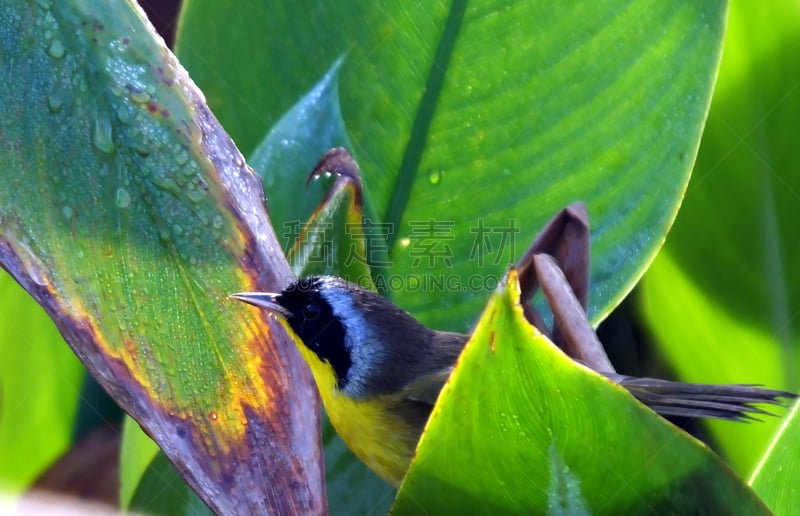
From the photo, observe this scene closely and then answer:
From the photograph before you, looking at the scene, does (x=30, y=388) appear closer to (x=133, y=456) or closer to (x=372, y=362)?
(x=133, y=456)

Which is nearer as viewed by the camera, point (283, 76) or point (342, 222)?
point (342, 222)

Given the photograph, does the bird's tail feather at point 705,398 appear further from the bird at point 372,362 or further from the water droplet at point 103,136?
the water droplet at point 103,136

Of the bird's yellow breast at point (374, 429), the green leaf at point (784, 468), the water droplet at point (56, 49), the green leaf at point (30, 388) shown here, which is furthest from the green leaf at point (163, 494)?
the green leaf at point (784, 468)

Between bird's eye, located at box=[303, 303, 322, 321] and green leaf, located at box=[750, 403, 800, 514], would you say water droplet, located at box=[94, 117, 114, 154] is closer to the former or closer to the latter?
bird's eye, located at box=[303, 303, 322, 321]

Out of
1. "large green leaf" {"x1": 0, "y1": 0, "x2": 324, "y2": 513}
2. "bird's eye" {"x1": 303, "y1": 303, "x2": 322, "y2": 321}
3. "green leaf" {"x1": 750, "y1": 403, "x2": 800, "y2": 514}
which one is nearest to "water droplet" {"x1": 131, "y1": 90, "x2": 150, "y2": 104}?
"large green leaf" {"x1": 0, "y1": 0, "x2": 324, "y2": 513}

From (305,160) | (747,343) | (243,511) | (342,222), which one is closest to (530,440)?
(243,511)

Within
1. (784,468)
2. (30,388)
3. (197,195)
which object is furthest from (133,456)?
(784,468)

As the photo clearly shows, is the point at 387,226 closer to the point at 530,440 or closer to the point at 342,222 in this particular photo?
the point at 342,222
